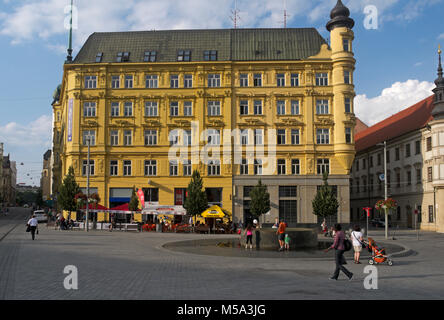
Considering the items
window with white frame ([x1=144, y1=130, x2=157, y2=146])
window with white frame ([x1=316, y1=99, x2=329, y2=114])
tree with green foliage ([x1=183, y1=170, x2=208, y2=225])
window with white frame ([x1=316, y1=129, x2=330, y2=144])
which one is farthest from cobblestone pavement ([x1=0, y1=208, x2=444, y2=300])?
window with white frame ([x1=316, y1=99, x2=329, y2=114])

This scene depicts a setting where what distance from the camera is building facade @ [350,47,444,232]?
164 ft

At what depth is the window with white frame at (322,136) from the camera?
52125mm

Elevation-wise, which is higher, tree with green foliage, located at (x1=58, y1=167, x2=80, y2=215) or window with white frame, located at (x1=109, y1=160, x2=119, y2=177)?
window with white frame, located at (x1=109, y1=160, x2=119, y2=177)

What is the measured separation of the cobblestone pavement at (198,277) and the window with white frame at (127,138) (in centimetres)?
3174

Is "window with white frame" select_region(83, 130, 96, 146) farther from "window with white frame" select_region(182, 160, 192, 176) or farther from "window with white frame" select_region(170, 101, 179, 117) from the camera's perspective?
"window with white frame" select_region(182, 160, 192, 176)

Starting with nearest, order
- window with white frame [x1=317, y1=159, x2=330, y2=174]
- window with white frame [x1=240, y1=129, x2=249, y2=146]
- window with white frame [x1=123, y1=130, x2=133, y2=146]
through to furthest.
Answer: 1. window with white frame [x1=317, y1=159, x2=330, y2=174]
2. window with white frame [x1=240, y1=129, x2=249, y2=146]
3. window with white frame [x1=123, y1=130, x2=133, y2=146]

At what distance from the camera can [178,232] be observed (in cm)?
4425

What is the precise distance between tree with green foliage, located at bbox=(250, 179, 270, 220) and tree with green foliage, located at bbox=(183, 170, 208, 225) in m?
4.98

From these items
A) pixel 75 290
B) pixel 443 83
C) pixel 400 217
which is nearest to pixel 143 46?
pixel 443 83

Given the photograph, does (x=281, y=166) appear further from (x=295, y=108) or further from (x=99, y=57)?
(x=99, y=57)

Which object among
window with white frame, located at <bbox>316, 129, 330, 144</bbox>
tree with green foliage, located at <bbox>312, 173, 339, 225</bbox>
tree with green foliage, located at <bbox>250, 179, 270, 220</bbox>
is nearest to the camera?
tree with green foliage, located at <bbox>312, 173, 339, 225</bbox>

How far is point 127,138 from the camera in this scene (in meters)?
53.6

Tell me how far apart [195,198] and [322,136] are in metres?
16.6
